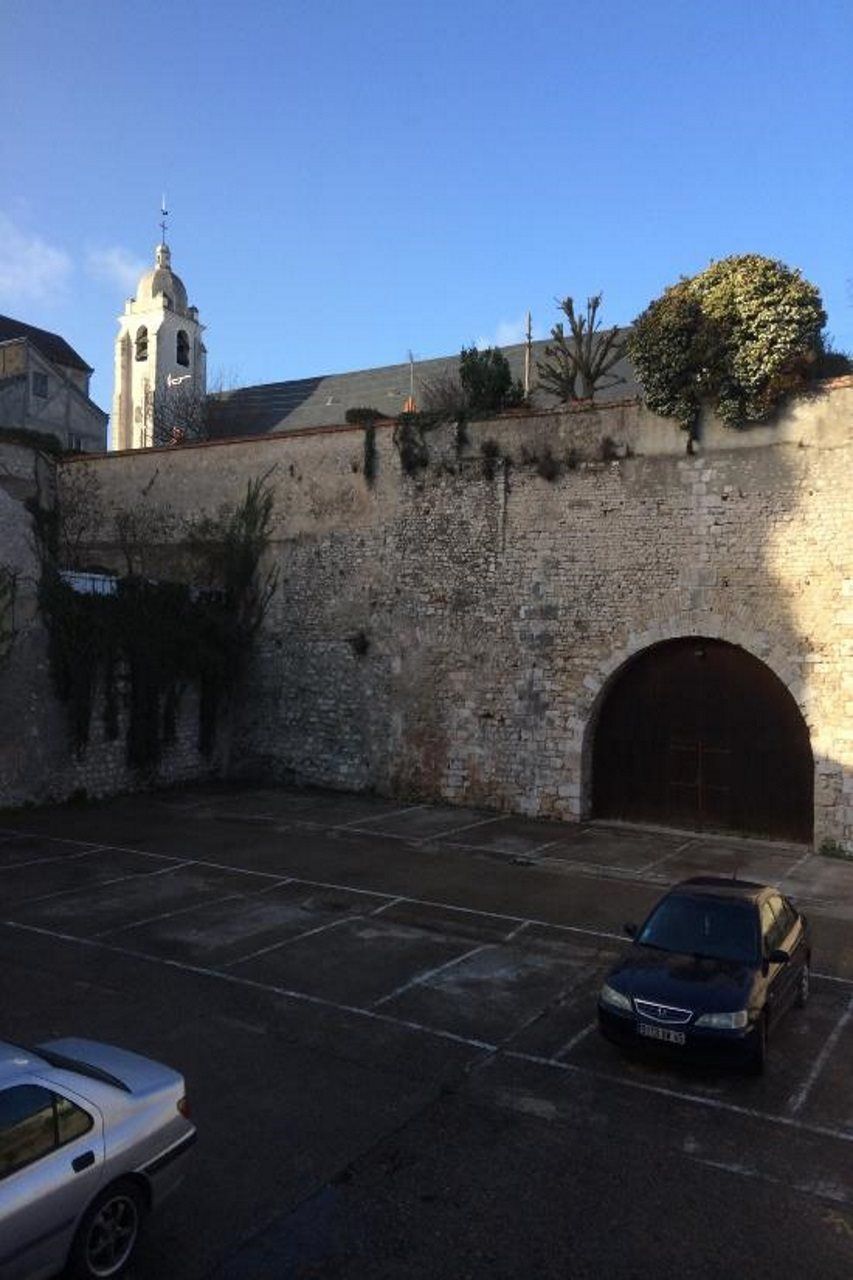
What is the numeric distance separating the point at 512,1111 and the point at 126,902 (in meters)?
6.89

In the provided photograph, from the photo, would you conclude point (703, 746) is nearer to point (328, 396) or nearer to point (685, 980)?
point (685, 980)

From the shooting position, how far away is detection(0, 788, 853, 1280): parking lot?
5.40 meters

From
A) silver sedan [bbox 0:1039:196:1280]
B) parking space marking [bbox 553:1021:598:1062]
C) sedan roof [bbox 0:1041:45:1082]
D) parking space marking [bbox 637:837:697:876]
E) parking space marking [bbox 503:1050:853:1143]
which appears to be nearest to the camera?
silver sedan [bbox 0:1039:196:1280]

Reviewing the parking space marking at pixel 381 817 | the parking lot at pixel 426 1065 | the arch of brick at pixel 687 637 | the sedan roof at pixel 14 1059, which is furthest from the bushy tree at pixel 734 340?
the sedan roof at pixel 14 1059

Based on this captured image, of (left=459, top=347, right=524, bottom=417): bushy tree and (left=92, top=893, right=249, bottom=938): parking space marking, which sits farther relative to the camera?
(left=459, top=347, right=524, bottom=417): bushy tree

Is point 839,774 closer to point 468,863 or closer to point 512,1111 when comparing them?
point 468,863

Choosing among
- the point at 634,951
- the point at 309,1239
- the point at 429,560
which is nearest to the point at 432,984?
the point at 634,951

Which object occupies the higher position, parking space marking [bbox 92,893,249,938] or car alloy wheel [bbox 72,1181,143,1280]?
car alloy wheel [bbox 72,1181,143,1280]

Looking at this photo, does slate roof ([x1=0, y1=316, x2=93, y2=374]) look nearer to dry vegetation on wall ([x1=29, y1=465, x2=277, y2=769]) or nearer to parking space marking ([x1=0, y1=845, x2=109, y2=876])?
dry vegetation on wall ([x1=29, y1=465, x2=277, y2=769])

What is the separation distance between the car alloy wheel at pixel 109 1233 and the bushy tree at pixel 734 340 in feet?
50.3

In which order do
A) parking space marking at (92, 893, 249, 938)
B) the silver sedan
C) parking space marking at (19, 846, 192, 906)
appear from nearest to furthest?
1. the silver sedan
2. parking space marking at (92, 893, 249, 938)
3. parking space marking at (19, 846, 192, 906)

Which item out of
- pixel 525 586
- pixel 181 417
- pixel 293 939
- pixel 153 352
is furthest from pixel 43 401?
pixel 293 939

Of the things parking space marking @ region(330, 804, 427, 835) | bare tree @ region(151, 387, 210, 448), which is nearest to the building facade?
bare tree @ region(151, 387, 210, 448)

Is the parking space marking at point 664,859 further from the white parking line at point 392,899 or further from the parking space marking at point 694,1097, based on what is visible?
the parking space marking at point 694,1097
